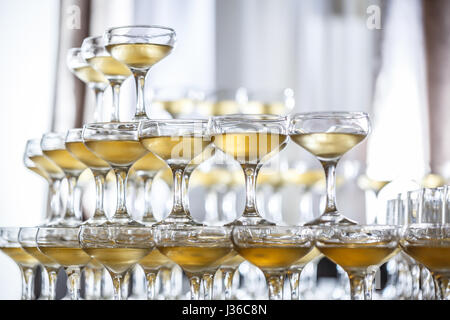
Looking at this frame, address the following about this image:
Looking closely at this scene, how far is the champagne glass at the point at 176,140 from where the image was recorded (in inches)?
37.2

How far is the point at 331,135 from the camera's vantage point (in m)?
0.97

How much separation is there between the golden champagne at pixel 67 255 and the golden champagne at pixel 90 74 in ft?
1.20

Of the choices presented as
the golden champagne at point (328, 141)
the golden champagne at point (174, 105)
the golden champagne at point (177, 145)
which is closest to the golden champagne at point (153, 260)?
the golden champagne at point (177, 145)

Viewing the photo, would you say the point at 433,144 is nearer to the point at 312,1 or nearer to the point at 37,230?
the point at 312,1

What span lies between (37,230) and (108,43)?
28 centimetres

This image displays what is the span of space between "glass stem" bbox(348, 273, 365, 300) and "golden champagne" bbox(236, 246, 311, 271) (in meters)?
0.07

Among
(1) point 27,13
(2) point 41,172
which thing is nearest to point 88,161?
(2) point 41,172

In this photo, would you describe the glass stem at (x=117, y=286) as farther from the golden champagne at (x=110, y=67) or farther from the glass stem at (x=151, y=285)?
the golden champagne at (x=110, y=67)

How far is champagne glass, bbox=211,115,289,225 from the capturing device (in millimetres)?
921

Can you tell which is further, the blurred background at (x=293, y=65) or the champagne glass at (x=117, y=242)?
the blurred background at (x=293, y=65)

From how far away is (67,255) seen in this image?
40.7 inches

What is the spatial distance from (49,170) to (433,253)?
73 cm
